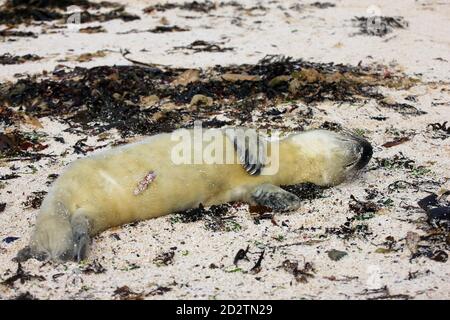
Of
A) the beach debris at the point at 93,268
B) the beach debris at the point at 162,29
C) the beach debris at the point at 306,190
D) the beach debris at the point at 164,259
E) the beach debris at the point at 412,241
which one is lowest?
the beach debris at the point at 162,29

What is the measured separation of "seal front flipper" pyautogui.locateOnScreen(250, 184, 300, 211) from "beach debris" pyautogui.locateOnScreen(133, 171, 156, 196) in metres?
0.78

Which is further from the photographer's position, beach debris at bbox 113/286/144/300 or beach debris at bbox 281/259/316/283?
beach debris at bbox 281/259/316/283

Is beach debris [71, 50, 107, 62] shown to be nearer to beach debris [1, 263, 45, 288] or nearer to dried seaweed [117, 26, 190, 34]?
dried seaweed [117, 26, 190, 34]

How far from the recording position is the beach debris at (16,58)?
28.4 feet

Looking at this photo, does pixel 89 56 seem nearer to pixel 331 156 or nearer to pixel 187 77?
pixel 187 77


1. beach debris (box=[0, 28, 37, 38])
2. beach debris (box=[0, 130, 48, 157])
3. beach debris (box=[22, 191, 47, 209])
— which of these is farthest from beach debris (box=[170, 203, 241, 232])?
beach debris (box=[0, 28, 37, 38])

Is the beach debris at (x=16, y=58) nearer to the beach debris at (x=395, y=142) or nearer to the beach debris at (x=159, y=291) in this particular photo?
the beach debris at (x=395, y=142)

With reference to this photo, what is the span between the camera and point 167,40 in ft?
31.8

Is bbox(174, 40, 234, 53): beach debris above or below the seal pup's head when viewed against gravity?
below

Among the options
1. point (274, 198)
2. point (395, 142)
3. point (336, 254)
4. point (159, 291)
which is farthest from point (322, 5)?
point (159, 291)

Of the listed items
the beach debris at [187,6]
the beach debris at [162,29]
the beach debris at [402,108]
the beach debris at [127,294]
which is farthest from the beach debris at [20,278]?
the beach debris at [187,6]

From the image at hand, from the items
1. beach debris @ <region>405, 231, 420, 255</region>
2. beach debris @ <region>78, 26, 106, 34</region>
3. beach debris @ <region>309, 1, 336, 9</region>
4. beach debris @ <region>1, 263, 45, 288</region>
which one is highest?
beach debris @ <region>405, 231, 420, 255</region>

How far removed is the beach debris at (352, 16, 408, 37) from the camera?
9711 millimetres

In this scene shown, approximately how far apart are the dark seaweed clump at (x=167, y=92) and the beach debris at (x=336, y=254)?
2586mm
